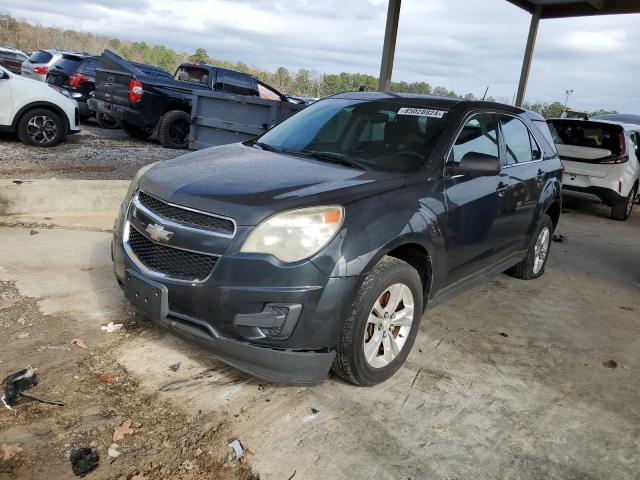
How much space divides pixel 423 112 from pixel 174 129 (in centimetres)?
855

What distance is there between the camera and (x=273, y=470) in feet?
7.81

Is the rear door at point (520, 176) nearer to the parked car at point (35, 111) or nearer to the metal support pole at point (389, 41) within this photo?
the metal support pole at point (389, 41)

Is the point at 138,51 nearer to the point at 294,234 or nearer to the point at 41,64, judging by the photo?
the point at 41,64

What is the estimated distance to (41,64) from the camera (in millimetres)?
14820

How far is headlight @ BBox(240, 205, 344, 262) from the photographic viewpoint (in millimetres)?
2580

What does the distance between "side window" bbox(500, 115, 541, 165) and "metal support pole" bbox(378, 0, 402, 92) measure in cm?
571

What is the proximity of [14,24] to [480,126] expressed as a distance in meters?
101

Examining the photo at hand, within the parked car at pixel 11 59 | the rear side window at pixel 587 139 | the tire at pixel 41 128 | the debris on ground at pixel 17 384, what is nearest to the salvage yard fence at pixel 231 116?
the tire at pixel 41 128

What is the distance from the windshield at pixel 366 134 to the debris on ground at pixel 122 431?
6.35ft

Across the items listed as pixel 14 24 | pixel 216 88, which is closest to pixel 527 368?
pixel 216 88

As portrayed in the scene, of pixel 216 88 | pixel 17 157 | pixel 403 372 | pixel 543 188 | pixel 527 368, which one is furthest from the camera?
pixel 216 88

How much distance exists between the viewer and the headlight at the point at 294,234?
2.58 metres

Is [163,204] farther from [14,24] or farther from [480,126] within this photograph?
[14,24]

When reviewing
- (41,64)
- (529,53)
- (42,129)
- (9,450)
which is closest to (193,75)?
(42,129)
